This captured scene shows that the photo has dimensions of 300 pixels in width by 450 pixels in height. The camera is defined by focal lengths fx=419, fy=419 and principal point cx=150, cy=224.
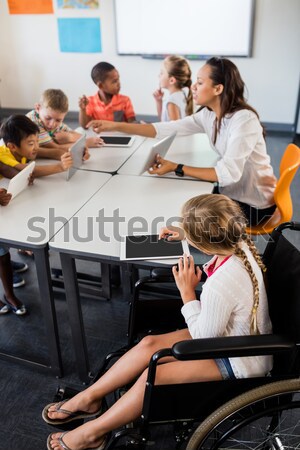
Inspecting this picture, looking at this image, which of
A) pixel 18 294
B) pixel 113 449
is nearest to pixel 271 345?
pixel 113 449

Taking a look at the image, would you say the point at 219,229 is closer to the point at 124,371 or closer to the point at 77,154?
the point at 124,371

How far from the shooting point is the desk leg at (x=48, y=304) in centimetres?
155

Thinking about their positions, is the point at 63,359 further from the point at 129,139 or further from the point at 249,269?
the point at 129,139

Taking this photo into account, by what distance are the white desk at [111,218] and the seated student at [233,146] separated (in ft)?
0.30

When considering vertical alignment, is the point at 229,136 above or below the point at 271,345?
above

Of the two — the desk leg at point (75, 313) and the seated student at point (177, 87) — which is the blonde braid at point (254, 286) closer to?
the desk leg at point (75, 313)

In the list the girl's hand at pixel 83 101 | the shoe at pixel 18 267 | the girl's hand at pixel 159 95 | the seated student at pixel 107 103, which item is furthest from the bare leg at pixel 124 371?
the girl's hand at pixel 159 95

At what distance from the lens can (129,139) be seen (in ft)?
8.50

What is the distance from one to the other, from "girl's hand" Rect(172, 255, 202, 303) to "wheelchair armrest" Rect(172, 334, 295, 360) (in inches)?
11.1

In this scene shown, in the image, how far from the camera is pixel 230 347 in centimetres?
104

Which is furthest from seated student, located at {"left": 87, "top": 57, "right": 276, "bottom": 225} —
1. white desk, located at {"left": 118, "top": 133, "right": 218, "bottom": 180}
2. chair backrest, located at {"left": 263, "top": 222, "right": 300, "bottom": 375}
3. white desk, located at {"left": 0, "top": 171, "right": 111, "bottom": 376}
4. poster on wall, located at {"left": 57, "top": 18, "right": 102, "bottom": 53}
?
poster on wall, located at {"left": 57, "top": 18, "right": 102, "bottom": 53}

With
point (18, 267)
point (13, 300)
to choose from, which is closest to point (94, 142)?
point (18, 267)

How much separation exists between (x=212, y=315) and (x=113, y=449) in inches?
21.6

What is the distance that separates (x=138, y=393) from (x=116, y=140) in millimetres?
1705
